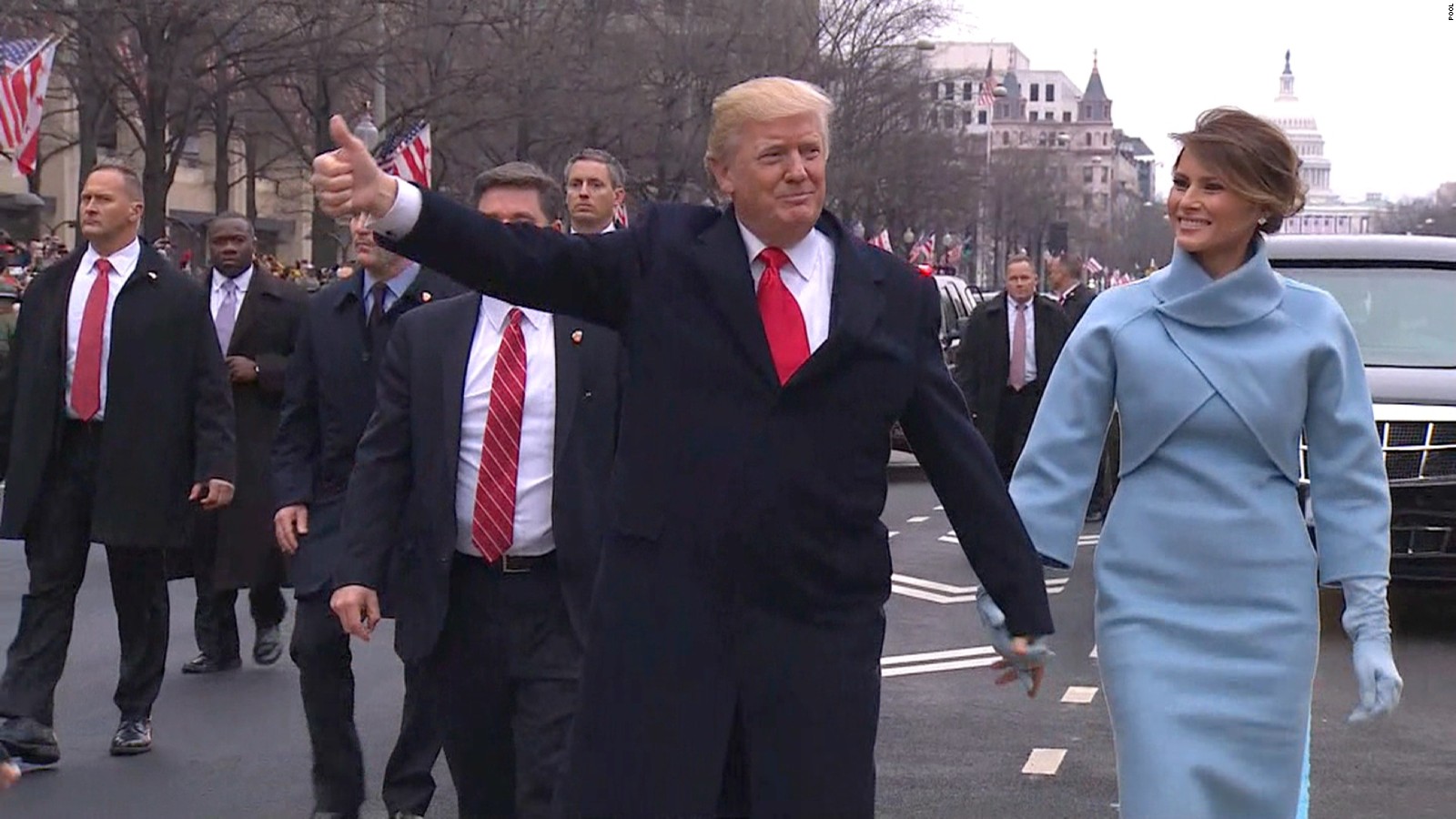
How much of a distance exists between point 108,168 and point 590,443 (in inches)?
132

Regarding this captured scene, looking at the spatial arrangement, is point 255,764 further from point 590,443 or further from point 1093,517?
point 1093,517

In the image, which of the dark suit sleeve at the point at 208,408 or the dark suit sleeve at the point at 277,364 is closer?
the dark suit sleeve at the point at 208,408

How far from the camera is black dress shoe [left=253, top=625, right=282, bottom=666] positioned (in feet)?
33.7

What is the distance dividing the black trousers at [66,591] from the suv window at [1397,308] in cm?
626

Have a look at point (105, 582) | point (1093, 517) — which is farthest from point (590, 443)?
point (1093, 517)

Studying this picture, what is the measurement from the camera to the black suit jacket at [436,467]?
534 centimetres

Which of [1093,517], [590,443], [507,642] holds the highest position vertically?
[590,443]

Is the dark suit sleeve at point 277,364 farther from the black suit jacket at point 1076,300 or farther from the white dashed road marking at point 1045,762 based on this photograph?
the black suit jacket at point 1076,300

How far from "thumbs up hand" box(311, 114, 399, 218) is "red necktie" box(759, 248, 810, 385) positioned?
27.7 inches

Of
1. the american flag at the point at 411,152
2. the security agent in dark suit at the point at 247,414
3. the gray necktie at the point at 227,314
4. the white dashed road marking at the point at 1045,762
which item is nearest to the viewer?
the white dashed road marking at the point at 1045,762

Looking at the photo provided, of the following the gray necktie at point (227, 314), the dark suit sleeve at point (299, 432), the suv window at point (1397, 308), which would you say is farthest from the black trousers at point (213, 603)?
the suv window at point (1397, 308)

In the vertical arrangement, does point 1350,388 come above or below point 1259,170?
below

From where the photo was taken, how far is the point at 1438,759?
322 inches

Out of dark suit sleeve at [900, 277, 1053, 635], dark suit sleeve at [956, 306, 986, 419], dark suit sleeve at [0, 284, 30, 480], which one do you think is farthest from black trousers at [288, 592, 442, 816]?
dark suit sleeve at [956, 306, 986, 419]
